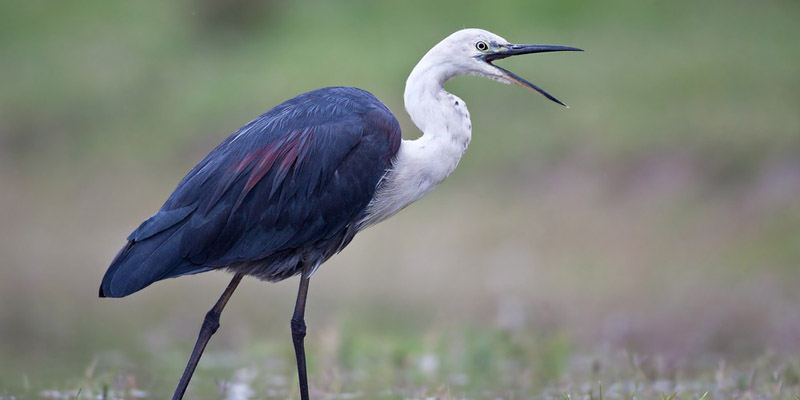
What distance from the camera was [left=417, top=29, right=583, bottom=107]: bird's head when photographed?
568cm

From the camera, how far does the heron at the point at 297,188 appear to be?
5.18 m

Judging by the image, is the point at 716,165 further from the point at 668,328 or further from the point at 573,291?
the point at 668,328

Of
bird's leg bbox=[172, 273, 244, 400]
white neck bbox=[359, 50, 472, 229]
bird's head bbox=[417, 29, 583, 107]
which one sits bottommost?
bird's leg bbox=[172, 273, 244, 400]

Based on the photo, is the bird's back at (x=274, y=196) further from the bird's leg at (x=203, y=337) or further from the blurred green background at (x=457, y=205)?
the blurred green background at (x=457, y=205)

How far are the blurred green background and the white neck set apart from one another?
95cm

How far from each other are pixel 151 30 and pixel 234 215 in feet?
44.3

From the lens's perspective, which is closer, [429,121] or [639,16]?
[429,121]

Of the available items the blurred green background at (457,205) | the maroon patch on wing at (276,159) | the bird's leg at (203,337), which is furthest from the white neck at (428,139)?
the blurred green background at (457,205)

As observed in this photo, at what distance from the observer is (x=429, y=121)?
5660mm

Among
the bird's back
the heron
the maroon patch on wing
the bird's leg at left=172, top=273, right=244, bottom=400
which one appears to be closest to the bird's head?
the heron

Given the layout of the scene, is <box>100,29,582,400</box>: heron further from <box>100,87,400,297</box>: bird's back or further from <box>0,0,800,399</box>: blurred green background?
<box>0,0,800,399</box>: blurred green background

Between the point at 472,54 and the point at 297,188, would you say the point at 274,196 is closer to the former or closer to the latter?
the point at 297,188

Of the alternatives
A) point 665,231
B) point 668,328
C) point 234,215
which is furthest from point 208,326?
point 665,231

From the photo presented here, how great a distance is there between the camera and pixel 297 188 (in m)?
5.34
